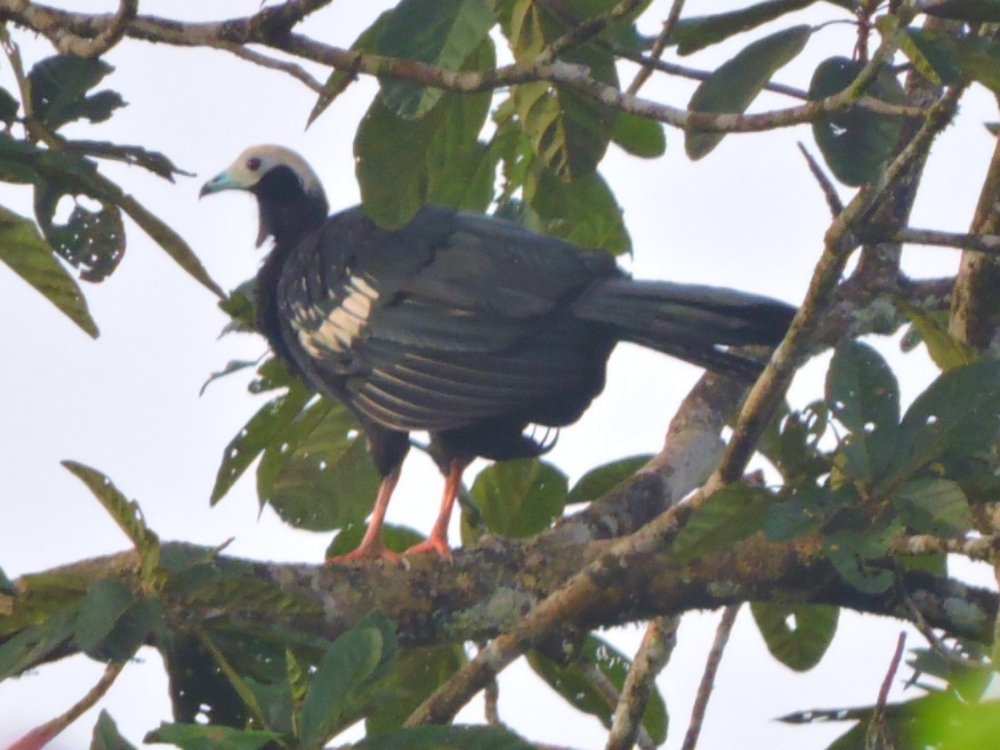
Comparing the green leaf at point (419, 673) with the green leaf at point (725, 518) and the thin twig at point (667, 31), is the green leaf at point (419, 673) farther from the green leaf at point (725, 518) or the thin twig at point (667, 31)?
the thin twig at point (667, 31)

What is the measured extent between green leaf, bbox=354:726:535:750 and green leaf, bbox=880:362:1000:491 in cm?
98

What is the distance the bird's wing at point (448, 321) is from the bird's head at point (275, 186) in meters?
0.84

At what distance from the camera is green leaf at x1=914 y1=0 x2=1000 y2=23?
2.29m

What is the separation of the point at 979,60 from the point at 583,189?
1923mm

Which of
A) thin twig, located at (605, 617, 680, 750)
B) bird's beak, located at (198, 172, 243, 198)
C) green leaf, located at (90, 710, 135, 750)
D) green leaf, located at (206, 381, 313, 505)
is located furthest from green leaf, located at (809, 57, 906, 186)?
bird's beak, located at (198, 172, 243, 198)

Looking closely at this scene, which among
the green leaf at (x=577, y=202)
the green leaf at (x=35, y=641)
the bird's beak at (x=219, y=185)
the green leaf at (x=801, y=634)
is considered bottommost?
the green leaf at (x=35, y=641)

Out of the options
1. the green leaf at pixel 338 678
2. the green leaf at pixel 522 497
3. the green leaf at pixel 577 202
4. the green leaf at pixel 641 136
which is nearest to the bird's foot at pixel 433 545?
the green leaf at pixel 522 497

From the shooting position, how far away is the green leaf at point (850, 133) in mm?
2723

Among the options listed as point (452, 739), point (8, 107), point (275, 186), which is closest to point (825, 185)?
point (452, 739)

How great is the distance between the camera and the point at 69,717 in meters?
2.12

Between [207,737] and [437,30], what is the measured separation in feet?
5.10

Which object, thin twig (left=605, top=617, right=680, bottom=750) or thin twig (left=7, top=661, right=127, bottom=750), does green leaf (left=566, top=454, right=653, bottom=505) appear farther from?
thin twig (left=7, top=661, right=127, bottom=750)

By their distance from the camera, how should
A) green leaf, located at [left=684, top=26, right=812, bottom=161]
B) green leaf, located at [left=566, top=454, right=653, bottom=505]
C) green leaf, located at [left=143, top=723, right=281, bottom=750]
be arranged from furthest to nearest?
1. green leaf, located at [left=566, top=454, right=653, bottom=505]
2. green leaf, located at [left=684, top=26, right=812, bottom=161]
3. green leaf, located at [left=143, top=723, right=281, bottom=750]

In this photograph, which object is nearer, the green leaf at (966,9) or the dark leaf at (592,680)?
the green leaf at (966,9)
